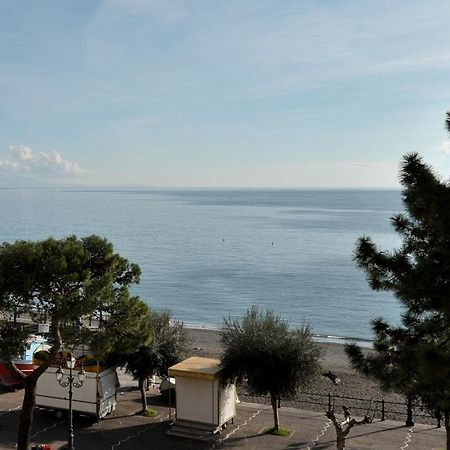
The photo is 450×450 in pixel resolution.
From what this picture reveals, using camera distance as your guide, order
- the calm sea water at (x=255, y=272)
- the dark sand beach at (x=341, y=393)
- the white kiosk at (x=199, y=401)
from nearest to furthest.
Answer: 1. the white kiosk at (x=199, y=401)
2. the dark sand beach at (x=341, y=393)
3. the calm sea water at (x=255, y=272)

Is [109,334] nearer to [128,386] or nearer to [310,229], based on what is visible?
[128,386]

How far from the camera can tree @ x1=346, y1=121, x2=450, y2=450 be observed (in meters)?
10.6

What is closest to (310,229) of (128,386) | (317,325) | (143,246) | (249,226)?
(249,226)

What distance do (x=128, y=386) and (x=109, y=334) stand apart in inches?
390

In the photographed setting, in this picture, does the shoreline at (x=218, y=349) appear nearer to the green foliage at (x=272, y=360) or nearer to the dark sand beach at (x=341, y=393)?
the dark sand beach at (x=341, y=393)

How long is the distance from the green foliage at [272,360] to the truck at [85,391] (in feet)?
15.5

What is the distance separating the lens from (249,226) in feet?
557

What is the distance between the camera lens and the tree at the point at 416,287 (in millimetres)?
10555

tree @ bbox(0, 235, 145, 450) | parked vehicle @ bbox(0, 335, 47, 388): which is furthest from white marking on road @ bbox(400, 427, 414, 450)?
parked vehicle @ bbox(0, 335, 47, 388)

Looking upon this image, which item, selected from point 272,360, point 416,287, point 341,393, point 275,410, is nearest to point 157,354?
point 272,360

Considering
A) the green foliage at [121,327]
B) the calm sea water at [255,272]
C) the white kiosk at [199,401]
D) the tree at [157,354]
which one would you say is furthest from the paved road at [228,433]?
the calm sea water at [255,272]

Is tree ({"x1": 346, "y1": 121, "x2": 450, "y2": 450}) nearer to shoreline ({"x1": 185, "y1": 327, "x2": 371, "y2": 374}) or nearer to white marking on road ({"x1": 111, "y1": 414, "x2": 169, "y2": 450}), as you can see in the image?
white marking on road ({"x1": 111, "y1": 414, "x2": 169, "y2": 450})

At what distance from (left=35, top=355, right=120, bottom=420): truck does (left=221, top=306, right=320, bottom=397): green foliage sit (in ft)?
15.5

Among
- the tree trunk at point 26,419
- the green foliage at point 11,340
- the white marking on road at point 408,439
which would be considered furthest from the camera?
the white marking on road at point 408,439
